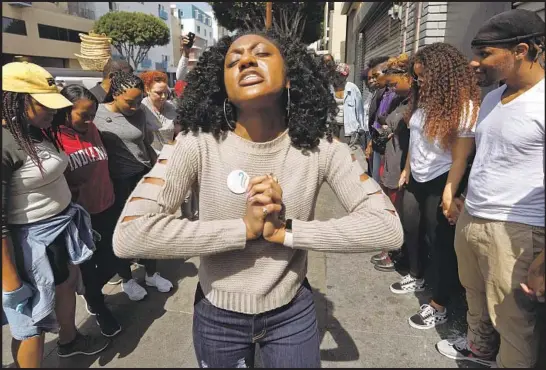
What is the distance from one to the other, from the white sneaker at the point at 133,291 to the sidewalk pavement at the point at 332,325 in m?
0.05

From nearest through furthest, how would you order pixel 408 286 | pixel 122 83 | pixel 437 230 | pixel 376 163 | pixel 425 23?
pixel 437 230 < pixel 122 83 < pixel 408 286 < pixel 376 163 < pixel 425 23

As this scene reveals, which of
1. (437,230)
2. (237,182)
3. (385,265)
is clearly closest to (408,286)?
(385,265)

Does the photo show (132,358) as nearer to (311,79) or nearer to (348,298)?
(348,298)

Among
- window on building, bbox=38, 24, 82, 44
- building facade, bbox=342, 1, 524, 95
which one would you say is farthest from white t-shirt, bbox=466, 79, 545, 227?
window on building, bbox=38, 24, 82, 44

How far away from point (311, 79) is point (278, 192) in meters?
0.53

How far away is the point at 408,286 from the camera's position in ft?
10.7

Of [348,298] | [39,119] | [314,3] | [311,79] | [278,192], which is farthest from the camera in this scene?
[314,3]

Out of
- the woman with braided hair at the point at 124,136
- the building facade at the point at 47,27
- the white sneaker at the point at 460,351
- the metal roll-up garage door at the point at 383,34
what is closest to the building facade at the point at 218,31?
the woman with braided hair at the point at 124,136

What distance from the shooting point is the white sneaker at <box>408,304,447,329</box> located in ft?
8.98

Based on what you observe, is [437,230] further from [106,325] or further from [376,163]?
[106,325]

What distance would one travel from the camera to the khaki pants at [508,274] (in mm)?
1768

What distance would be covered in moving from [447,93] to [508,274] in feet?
4.28

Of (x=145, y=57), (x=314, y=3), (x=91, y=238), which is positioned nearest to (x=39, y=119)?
(x=91, y=238)

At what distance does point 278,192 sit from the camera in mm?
1171
